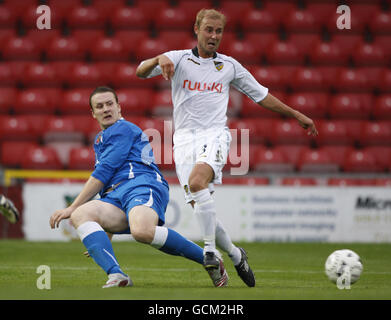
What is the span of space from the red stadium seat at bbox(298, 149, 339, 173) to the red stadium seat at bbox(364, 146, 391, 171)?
3.23 feet

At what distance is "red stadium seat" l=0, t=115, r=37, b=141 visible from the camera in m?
13.2

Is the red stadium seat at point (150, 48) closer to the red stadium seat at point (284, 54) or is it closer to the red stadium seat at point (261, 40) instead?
the red stadium seat at point (261, 40)

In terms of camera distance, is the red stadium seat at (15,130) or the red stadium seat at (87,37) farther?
the red stadium seat at (87,37)

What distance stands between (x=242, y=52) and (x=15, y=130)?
495 centimetres

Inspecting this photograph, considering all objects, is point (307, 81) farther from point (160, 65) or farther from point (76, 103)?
point (160, 65)

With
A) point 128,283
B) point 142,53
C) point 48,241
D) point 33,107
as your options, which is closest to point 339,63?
point 142,53

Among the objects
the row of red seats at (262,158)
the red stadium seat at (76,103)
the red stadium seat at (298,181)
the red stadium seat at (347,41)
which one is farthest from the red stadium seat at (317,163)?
the red stadium seat at (76,103)

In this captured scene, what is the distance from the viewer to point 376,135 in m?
13.4

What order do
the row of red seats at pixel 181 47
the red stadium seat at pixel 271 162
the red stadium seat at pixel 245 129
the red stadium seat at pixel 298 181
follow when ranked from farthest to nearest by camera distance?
the row of red seats at pixel 181 47
the red stadium seat at pixel 245 129
the red stadium seat at pixel 271 162
the red stadium seat at pixel 298 181

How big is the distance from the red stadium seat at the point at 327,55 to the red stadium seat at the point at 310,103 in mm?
1142

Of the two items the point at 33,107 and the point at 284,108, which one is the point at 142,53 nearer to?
the point at 33,107

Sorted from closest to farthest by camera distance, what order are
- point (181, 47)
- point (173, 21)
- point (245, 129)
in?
point (245, 129) → point (181, 47) → point (173, 21)

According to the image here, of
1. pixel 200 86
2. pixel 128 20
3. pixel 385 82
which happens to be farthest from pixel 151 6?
pixel 200 86

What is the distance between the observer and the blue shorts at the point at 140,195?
4.95 m
